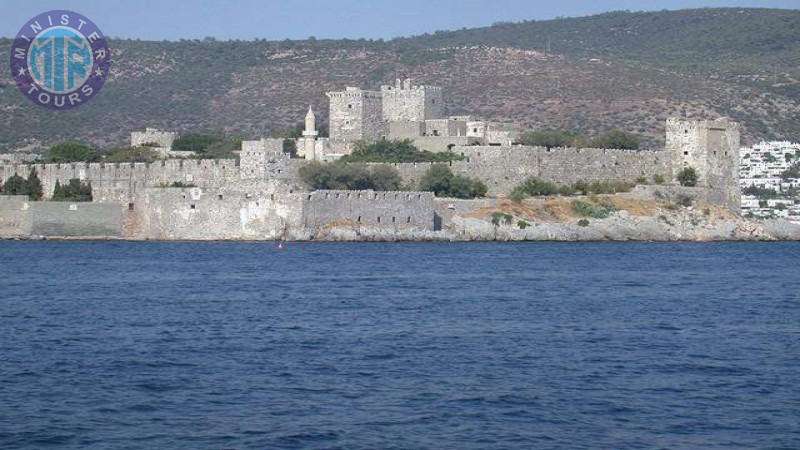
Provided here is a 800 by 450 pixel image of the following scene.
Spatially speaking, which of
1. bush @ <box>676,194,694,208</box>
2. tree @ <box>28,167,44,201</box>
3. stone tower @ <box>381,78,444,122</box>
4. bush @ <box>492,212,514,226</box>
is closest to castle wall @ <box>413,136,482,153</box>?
stone tower @ <box>381,78,444,122</box>

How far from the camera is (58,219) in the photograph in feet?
150

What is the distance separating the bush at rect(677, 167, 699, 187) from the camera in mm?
49562

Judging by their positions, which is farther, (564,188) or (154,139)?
(154,139)

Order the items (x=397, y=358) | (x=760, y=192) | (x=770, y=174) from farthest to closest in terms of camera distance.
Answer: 1. (x=770, y=174)
2. (x=760, y=192)
3. (x=397, y=358)

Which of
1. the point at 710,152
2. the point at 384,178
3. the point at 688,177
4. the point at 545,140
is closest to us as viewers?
the point at 384,178

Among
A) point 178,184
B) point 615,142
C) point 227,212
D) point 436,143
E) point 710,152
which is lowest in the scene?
point 227,212

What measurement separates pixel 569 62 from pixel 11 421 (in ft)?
270

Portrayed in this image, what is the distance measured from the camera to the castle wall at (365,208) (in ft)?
140

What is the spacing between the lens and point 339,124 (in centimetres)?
5088

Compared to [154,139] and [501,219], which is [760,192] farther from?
[501,219]

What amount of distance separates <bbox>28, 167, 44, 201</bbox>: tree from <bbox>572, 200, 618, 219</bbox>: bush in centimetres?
1537

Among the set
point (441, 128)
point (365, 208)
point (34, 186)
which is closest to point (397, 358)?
point (365, 208)

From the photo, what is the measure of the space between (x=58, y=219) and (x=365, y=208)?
28.8 ft

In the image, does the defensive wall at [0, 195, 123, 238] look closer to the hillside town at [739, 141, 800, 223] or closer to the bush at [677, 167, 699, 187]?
the bush at [677, 167, 699, 187]
